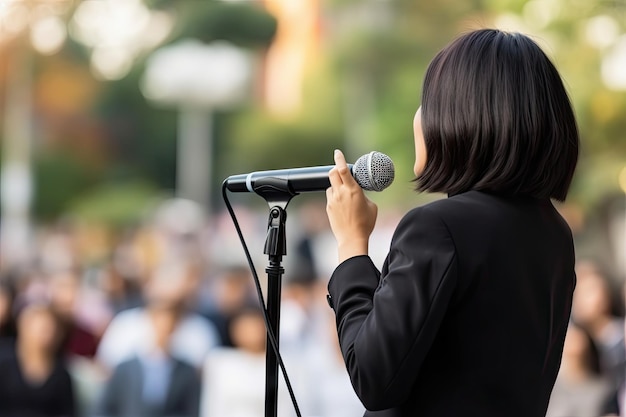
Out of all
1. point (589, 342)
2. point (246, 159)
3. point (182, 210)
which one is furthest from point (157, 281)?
point (246, 159)

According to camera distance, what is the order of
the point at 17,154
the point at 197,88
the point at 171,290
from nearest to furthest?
1. the point at 171,290
2. the point at 197,88
3. the point at 17,154

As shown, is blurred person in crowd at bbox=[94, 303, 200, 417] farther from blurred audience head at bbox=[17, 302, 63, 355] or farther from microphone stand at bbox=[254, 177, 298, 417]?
microphone stand at bbox=[254, 177, 298, 417]

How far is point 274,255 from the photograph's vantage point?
143cm

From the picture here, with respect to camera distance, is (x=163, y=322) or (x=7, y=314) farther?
(x=7, y=314)

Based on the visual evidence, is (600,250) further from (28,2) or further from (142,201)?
(142,201)

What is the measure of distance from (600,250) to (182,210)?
245 inches

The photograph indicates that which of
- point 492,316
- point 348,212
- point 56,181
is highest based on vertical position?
point 348,212

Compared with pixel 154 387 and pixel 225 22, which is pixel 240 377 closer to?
pixel 154 387

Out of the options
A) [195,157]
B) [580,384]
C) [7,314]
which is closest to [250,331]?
[7,314]

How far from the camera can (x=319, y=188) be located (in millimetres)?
1336

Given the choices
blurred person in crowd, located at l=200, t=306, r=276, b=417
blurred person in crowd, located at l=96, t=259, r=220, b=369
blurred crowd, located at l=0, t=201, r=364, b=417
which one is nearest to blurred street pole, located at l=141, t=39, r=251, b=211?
blurred crowd, located at l=0, t=201, r=364, b=417

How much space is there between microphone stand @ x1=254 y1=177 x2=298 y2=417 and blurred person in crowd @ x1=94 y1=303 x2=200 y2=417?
309 cm

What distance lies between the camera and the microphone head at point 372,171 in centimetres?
128

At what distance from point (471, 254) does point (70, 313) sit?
13.3 feet
